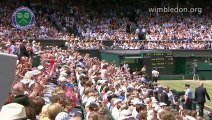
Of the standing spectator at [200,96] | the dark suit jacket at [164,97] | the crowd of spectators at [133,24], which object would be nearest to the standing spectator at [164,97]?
the dark suit jacket at [164,97]

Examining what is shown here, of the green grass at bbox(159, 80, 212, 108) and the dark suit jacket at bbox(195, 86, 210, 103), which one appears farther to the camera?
the green grass at bbox(159, 80, 212, 108)

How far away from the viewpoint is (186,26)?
1859 inches

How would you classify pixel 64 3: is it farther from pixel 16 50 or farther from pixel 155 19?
pixel 16 50

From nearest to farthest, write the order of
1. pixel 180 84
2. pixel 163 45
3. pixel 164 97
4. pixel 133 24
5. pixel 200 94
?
pixel 164 97 → pixel 200 94 → pixel 180 84 → pixel 163 45 → pixel 133 24

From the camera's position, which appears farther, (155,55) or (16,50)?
(155,55)

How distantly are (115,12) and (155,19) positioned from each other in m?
4.21

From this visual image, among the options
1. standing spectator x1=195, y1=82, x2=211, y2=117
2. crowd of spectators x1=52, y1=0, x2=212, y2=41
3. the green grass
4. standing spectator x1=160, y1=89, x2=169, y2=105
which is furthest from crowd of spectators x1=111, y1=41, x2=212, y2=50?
standing spectator x1=160, y1=89, x2=169, y2=105

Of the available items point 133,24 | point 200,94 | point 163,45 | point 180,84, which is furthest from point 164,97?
point 133,24

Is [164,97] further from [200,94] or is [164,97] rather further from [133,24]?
[133,24]

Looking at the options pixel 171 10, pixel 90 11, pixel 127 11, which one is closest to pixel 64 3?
pixel 90 11

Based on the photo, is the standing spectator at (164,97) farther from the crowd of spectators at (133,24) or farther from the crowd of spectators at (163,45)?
the crowd of spectators at (133,24)

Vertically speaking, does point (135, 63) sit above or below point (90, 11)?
below

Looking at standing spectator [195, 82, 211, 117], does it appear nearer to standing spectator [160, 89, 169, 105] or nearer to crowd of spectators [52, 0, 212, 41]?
standing spectator [160, 89, 169, 105]

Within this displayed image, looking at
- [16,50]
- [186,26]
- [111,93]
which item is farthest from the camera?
[186,26]
